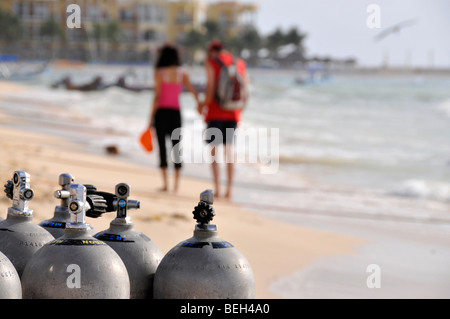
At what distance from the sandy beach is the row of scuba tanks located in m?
2.40

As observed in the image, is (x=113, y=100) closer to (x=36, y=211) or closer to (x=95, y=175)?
(x=95, y=175)

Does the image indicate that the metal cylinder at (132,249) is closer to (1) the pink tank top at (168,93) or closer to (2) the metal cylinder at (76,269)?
(2) the metal cylinder at (76,269)

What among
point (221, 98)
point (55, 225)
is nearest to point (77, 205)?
point (55, 225)

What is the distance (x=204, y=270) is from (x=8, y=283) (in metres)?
0.47

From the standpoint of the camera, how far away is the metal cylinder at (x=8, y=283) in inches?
78.1

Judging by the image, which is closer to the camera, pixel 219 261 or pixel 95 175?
pixel 219 261

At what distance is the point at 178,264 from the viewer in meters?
2.16

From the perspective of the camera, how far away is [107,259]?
2.07 meters

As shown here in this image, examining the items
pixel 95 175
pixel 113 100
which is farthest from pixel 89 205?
pixel 113 100

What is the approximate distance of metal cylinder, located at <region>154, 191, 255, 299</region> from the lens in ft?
6.95

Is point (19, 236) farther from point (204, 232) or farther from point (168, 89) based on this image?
point (168, 89)

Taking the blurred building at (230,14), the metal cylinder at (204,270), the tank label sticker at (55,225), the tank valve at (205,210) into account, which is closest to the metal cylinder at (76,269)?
the metal cylinder at (204,270)
